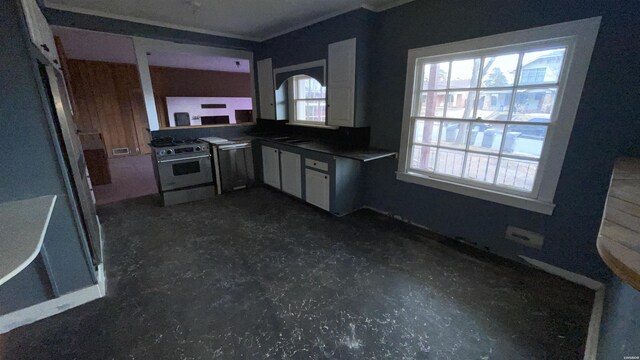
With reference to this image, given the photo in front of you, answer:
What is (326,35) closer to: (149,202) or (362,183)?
(362,183)

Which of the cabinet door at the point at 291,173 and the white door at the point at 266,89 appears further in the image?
the white door at the point at 266,89

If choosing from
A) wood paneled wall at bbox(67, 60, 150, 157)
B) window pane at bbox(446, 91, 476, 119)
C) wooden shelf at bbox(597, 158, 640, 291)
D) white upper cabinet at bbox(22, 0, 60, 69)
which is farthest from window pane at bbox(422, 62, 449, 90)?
wood paneled wall at bbox(67, 60, 150, 157)

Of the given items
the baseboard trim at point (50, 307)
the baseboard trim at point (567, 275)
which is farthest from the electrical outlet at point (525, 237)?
the baseboard trim at point (50, 307)

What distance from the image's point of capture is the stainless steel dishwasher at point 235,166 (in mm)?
4027

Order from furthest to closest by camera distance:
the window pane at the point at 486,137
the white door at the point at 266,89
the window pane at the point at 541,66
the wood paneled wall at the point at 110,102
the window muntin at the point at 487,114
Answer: the wood paneled wall at the point at 110,102 → the white door at the point at 266,89 → the window pane at the point at 486,137 → the window muntin at the point at 487,114 → the window pane at the point at 541,66

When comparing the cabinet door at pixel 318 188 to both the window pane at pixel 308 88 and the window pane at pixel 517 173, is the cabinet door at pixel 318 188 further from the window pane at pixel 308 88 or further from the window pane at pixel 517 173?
the window pane at pixel 517 173

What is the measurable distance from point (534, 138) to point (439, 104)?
888 mm

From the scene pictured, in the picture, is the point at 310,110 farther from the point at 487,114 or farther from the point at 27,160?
the point at 27,160

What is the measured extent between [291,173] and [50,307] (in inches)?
104

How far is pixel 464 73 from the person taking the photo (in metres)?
2.42

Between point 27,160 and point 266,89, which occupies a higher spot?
point 266,89

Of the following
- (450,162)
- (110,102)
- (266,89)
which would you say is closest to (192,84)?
(110,102)

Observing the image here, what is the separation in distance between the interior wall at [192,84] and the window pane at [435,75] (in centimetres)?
638

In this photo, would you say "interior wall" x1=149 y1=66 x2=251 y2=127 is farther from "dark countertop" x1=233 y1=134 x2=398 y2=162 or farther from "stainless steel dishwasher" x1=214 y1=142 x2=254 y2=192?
"dark countertop" x1=233 y1=134 x2=398 y2=162
